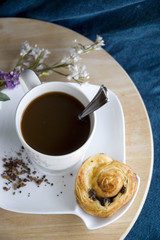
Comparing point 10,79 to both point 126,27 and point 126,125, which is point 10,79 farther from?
point 126,27

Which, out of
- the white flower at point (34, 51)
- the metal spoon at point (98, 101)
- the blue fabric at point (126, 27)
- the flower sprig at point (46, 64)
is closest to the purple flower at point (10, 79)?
the flower sprig at point (46, 64)

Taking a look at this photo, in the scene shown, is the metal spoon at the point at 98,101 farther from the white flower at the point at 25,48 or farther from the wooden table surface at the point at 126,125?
the white flower at the point at 25,48

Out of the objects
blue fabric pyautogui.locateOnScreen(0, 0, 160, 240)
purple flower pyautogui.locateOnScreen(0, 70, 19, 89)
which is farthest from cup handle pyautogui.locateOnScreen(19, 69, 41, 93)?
blue fabric pyautogui.locateOnScreen(0, 0, 160, 240)

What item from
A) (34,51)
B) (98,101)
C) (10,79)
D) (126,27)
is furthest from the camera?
(126,27)

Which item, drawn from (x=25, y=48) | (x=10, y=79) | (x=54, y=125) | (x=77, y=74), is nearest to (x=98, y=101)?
(x=54, y=125)

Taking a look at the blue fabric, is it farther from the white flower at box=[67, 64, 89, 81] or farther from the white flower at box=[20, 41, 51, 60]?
the white flower at box=[67, 64, 89, 81]
